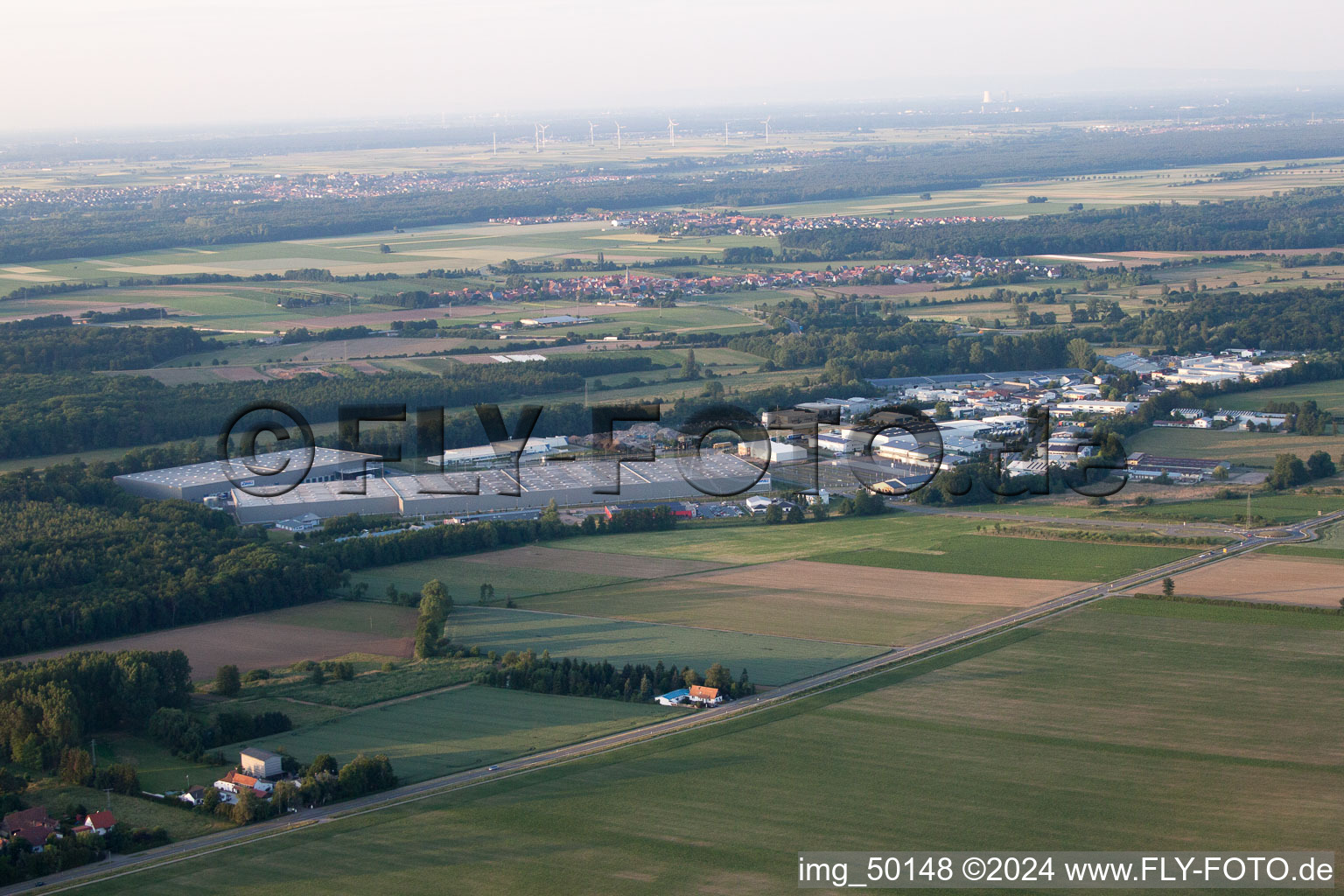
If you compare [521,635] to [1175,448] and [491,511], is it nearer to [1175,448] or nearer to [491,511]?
[491,511]

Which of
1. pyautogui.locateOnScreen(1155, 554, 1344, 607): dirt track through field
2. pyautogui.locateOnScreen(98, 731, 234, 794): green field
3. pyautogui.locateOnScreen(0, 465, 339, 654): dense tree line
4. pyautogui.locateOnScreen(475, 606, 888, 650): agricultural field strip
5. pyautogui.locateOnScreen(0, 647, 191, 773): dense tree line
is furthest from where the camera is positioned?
pyautogui.locateOnScreen(1155, 554, 1344, 607): dirt track through field

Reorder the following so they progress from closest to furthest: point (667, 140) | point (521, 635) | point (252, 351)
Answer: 1. point (521, 635)
2. point (252, 351)
3. point (667, 140)

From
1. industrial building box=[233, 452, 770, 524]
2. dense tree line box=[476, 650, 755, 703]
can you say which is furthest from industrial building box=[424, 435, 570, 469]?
dense tree line box=[476, 650, 755, 703]

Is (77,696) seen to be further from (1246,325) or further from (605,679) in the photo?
(1246,325)

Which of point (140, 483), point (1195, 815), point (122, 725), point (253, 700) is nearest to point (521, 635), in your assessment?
point (253, 700)

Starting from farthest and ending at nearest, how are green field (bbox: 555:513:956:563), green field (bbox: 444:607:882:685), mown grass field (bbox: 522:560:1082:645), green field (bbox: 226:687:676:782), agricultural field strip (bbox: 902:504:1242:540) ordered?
agricultural field strip (bbox: 902:504:1242:540) < green field (bbox: 555:513:956:563) < mown grass field (bbox: 522:560:1082:645) < green field (bbox: 444:607:882:685) < green field (bbox: 226:687:676:782)

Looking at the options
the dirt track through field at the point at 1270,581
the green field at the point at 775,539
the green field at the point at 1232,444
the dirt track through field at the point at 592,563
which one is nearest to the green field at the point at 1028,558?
the green field at the point at 775,539

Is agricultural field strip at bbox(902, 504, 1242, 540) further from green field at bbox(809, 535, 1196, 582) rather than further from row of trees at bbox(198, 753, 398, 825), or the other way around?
row of trees at bbox(198, 753, 398, 825)

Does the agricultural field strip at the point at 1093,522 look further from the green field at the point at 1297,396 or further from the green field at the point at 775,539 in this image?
the green field at the point at 1297,396
